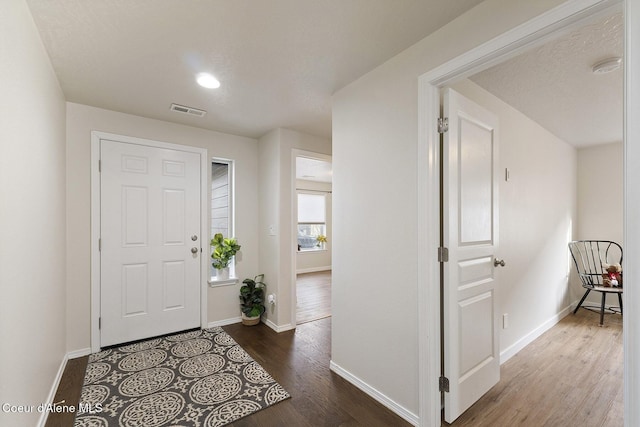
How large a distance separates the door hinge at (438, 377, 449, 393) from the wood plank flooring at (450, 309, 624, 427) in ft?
0.74

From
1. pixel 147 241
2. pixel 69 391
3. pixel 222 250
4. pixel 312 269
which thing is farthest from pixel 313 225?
pixel 69 391

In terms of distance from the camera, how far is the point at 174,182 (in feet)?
10.6

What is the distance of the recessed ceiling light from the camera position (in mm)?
2189

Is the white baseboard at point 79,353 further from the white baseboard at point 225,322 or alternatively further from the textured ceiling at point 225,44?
the textured ceiling at point 225,44

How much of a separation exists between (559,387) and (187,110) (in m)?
3.94

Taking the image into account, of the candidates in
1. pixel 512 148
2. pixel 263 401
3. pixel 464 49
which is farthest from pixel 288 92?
pixel 263 401

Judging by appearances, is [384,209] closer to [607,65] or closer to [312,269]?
[607,65]

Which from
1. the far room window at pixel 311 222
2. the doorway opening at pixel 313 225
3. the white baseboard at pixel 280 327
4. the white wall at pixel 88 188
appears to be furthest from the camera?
the far room window at pixel 311 222

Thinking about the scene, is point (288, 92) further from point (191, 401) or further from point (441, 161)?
point (191, 401)

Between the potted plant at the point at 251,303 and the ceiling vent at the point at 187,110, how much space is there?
1975mm

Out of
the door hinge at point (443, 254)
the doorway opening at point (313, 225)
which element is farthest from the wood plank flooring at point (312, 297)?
the door hinge at point (443, 254)

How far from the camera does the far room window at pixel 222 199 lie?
371 centimetres

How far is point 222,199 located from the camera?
3.87 meters

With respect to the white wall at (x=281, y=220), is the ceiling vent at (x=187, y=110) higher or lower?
higher
